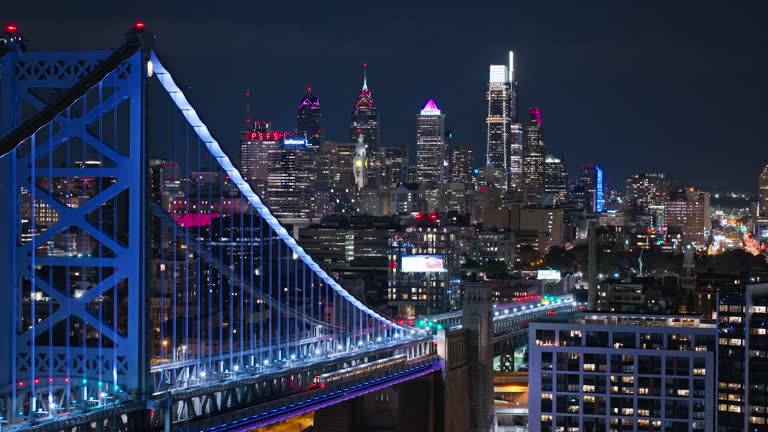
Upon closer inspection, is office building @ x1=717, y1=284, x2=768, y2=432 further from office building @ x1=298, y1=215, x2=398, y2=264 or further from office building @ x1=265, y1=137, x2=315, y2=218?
office building @ x1=265, y1=137, x2=315, y2=218

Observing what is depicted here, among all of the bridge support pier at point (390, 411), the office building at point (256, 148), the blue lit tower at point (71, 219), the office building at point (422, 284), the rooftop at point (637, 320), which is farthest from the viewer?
the office building at point (256, 148)

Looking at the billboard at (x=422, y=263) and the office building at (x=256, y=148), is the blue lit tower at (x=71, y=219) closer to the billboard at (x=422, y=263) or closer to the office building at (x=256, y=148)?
the billboard at (x=422, y=263)

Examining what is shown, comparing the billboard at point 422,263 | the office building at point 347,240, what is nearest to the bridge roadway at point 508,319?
the billboard at point 422,263

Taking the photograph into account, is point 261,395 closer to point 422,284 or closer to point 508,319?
point 508,319

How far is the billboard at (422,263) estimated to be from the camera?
8262 centimetres

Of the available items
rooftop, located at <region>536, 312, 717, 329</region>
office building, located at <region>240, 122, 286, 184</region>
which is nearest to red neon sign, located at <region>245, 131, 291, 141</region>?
office building, located at <region>240, 122, 286, 184</region>

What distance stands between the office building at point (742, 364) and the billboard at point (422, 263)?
32833 mm

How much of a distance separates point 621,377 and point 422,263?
34353mm

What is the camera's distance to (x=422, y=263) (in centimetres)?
8294

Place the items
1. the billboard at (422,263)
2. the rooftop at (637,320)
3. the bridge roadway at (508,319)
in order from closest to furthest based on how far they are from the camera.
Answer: the rooftop at (637,320)
the bridge roadway at (508,319)
the billboard at (422,263)

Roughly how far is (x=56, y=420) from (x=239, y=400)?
7305 mm

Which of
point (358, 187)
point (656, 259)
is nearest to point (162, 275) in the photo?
point (656, 259)

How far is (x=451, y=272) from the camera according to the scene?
87625 millimetres

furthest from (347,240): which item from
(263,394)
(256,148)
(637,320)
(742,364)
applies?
(263,394)
